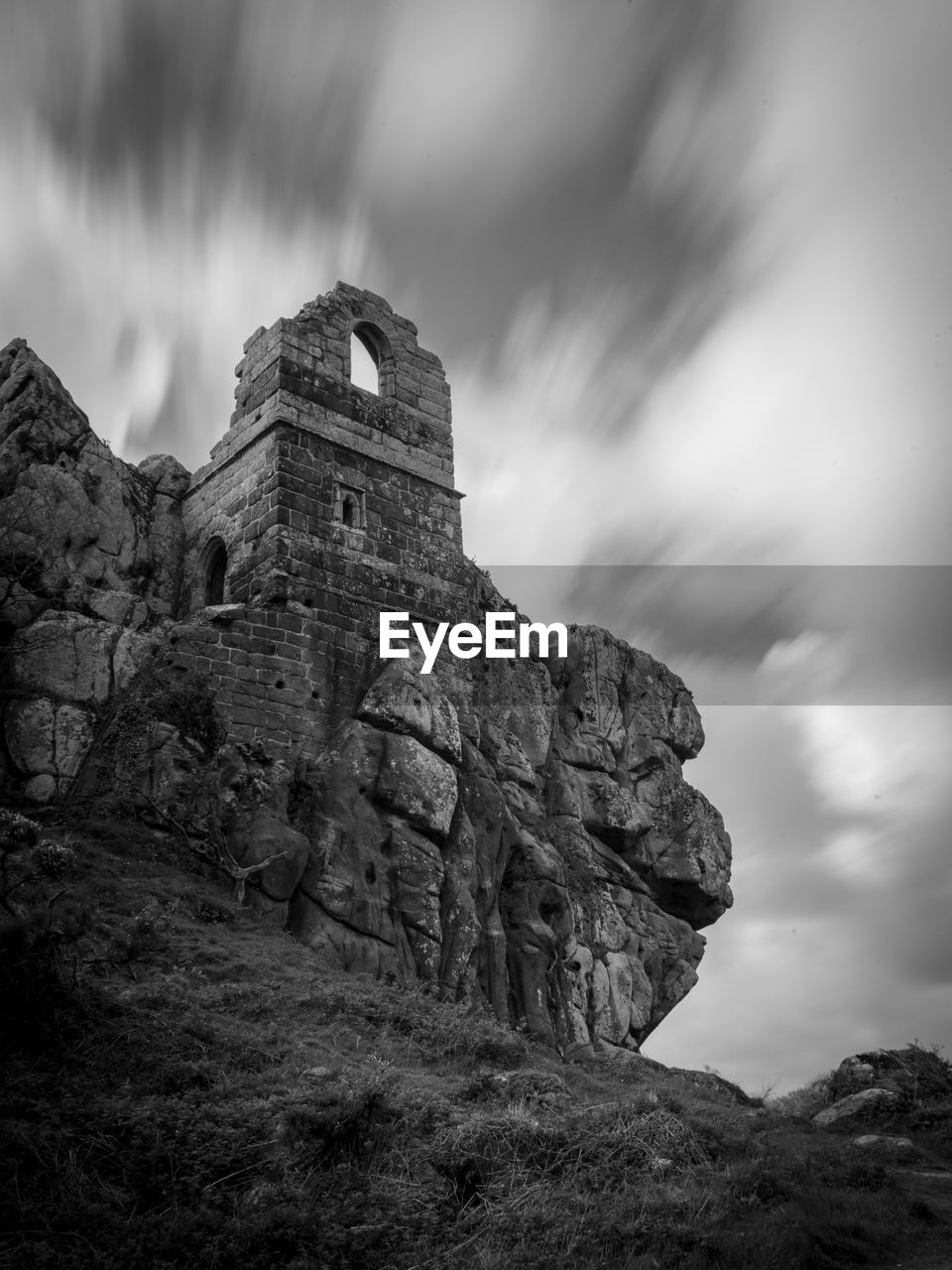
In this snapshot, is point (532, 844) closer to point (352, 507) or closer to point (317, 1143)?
point (352, 507)

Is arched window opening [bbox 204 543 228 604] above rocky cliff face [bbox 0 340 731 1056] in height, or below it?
above

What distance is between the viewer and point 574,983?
22.4 metres

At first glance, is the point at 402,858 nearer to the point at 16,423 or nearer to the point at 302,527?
the point at 302,527

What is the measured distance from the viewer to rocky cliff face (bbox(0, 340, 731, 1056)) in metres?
17.8

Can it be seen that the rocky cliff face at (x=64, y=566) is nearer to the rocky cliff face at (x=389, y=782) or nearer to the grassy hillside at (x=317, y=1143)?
the rocky cliff face at (x=389, y=782)

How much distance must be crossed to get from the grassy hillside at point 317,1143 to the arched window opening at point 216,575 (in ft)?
31.1

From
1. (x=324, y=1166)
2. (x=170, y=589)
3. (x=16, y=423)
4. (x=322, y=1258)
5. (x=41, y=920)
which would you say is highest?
(x=16, y=423)

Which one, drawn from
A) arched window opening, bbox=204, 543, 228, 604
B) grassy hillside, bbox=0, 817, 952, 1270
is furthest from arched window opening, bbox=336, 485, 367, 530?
grassy hillside, bbox=0, 817, 952, 1270

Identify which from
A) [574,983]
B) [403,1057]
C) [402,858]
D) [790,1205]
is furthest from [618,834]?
[790,1205]

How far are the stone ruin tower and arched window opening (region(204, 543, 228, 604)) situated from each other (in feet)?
0.10

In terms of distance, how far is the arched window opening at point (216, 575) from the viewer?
76.7 ft

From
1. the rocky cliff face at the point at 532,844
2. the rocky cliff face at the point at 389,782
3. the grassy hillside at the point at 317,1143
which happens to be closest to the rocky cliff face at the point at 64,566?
the rocky cliff face at the point at 389,782

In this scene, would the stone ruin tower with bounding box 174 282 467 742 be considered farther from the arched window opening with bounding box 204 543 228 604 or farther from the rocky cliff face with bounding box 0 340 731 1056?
the rocky cliff face with bounding box 0 340 731 1056

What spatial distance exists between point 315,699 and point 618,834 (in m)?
10.3
